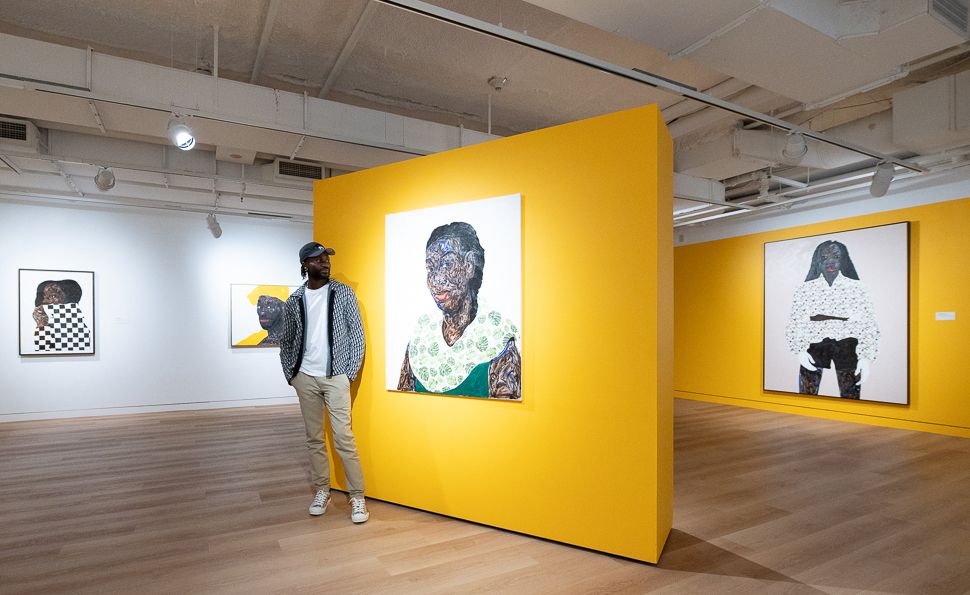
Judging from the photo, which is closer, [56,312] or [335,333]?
[335,333]

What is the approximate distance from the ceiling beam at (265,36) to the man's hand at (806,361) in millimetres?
8797

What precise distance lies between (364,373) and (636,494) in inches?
92.6

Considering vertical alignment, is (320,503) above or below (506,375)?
below

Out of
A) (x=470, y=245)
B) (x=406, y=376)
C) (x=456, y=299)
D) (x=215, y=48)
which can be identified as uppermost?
(x=215, y=48)

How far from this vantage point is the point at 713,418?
8.45 metres

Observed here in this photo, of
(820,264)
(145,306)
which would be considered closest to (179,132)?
(145,306)

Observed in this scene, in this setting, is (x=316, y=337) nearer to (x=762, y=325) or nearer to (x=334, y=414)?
(x=334, y=414)

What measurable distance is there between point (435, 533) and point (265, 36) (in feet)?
13.6

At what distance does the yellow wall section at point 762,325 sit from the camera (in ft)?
23.7

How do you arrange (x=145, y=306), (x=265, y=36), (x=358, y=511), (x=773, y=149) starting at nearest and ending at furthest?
(x=358, y=511)
(x=265, y=36)
(x=773, y=149)
(x=145, y=306)

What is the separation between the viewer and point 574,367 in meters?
3.52

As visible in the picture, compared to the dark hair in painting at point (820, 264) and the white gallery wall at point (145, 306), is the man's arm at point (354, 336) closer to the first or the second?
the white gallery wall at point (145, 306)

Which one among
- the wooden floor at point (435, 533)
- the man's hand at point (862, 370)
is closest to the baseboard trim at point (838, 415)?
the man's hand at point (862, 370)

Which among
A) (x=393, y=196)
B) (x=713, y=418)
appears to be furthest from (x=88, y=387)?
(x=713, y=418)
